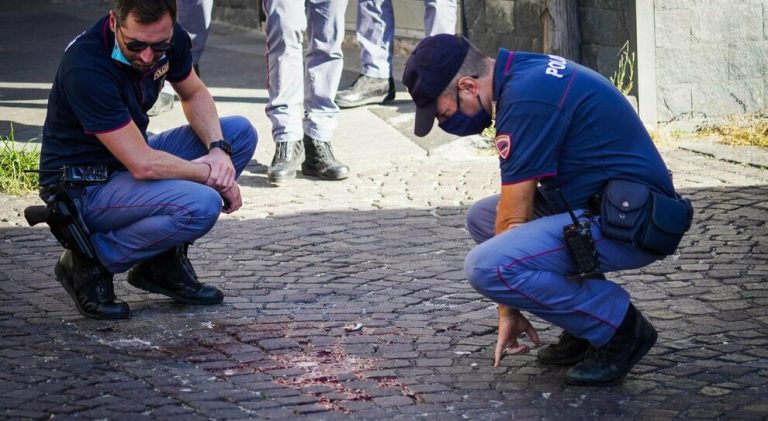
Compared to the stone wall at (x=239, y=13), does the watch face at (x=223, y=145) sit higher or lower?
higher

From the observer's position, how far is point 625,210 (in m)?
4.17

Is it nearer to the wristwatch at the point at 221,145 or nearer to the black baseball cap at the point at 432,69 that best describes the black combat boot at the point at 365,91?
the wristwatch at the point at 221,145

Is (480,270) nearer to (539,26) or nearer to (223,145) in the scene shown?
(223,145)

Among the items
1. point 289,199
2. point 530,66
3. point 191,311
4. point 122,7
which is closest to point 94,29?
point 122,7

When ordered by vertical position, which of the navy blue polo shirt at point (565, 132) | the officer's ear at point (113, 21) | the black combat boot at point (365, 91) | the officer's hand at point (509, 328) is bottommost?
the black combat boot at point (365, 91)

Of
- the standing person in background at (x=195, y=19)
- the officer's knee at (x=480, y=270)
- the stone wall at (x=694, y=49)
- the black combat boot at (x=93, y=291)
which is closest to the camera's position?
the officer's knee at (x=480, y=270)

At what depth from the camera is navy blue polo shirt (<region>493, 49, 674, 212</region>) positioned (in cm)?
413

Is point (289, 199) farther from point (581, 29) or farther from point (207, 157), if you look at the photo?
point (581, 29)

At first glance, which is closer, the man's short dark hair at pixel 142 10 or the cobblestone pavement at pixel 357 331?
the cobblestone pavement at pixel 357 331

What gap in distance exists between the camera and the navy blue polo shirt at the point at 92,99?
489 centimetres

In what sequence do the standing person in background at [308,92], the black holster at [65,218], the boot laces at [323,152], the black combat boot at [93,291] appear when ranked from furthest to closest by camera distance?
the boot laces at [323,152], the standing person in background at [308,92], the black combat boot at [93,291], the black holster at [65,218]

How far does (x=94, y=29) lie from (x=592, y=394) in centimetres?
247

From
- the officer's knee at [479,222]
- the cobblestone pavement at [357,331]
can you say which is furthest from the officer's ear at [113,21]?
the officer's knee at [479,222]

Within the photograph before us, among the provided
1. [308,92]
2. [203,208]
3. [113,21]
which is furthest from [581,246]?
[308,92]
